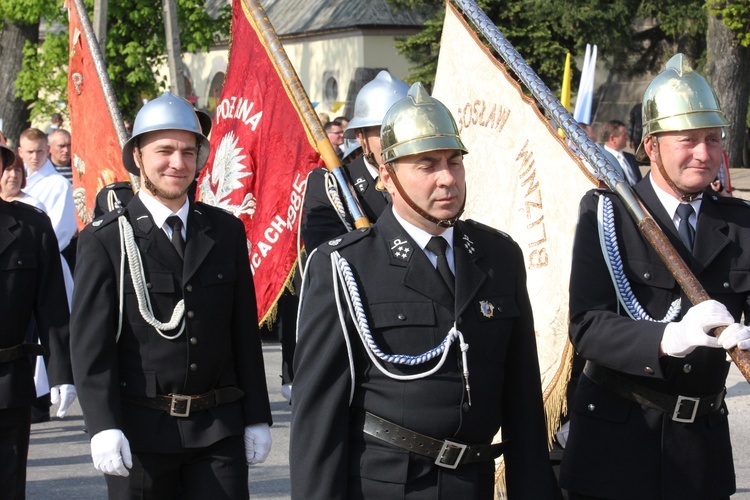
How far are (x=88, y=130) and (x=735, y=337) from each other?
564 centimetres

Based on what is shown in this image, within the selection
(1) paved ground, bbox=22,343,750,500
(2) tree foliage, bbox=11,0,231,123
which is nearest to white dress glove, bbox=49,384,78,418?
(1) paved ground, bbox=22,343,750,500

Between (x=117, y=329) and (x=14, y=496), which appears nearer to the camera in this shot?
(x=117, y=329)

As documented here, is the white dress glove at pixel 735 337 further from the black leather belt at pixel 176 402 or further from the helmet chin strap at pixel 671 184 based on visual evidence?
the black leather belt at pixel 176 402

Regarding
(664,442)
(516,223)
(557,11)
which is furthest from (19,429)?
(557,11)

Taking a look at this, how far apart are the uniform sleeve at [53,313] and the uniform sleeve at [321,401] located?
2.05m

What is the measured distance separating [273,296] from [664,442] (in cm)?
345

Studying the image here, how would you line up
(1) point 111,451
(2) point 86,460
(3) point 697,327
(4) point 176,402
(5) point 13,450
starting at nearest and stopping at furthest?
(3) point 697,327
(1) point 111,451
(4) point 176,402
(5) point 13,450
(2) point 86,460

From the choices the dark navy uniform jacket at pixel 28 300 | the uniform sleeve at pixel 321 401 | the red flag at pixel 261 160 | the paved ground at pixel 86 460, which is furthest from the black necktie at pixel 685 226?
the paved ground at pixel 86 460

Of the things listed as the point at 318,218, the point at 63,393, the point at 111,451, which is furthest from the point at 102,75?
the point at 111,451

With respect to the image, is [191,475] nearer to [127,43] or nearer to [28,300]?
[28,300]

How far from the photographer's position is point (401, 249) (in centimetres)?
349

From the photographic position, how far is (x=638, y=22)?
22875 millimetres

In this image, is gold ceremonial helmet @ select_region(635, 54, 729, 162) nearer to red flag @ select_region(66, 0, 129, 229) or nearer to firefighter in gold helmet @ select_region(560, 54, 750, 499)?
firefighter in gold helmet @ select_region(560, 54, 750, 499)

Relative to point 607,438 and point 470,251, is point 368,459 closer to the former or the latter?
point 470,251
